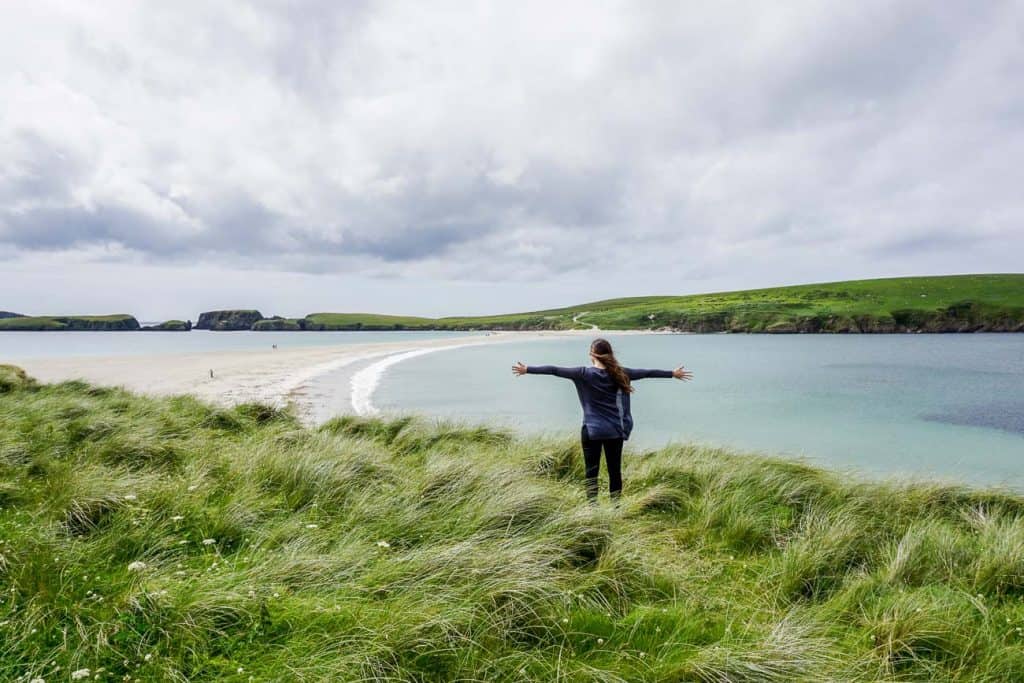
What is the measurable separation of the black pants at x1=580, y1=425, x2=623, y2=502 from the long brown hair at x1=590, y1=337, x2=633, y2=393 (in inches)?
30.2

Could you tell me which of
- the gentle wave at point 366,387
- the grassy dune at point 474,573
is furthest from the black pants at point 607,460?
the gentle wave at point 366,387

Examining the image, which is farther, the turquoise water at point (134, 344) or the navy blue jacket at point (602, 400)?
the turquoise water at point (134, 344)

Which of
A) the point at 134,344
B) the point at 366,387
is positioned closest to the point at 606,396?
the point at 366,387

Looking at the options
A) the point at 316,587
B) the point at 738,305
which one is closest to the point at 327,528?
the point at 316,587

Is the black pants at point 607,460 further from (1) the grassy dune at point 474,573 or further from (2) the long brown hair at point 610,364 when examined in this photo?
(2) the long brown hair at point 610,364

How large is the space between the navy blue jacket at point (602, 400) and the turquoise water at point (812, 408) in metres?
Result: 5.37

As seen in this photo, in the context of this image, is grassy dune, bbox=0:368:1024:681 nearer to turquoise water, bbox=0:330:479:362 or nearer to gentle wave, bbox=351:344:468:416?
gentle wave, bbox=351:344:468:416

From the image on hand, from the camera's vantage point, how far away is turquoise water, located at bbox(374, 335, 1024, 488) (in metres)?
15.8

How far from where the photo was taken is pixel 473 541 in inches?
184

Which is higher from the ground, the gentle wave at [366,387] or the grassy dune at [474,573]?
the grassy dune at [474,573]

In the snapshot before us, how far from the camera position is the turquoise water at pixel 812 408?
51.8 feet

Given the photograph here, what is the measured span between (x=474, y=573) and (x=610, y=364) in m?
3.26

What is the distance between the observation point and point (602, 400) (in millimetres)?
6512

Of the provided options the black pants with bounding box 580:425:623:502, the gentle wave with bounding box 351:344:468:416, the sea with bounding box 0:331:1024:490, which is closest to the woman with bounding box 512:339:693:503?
the black pants with bounding box 580:425:623:502
